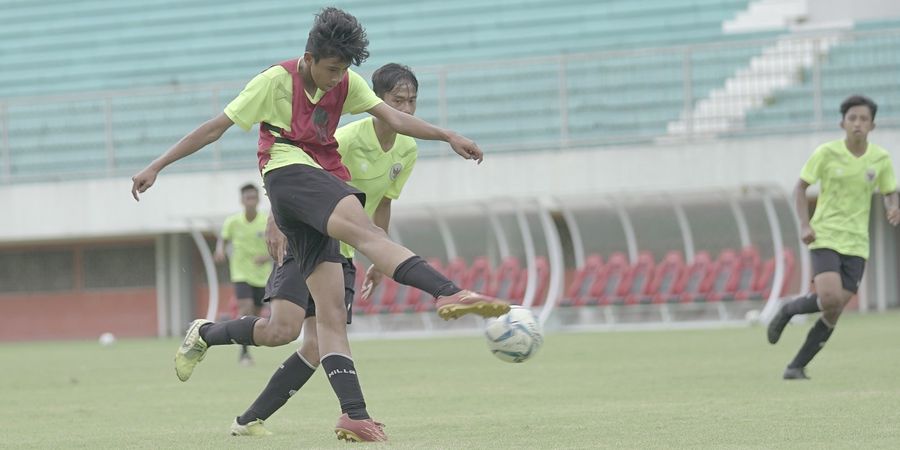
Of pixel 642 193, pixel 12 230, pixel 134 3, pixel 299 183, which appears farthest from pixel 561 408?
pixel 134 3

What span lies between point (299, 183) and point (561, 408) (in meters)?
3.00

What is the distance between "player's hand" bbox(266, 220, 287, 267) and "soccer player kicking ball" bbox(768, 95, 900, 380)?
14.6 ft

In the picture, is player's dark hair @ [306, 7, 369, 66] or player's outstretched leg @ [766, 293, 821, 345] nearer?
player's dark hair @ [306, 7, 369, 66]

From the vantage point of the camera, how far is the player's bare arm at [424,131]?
6434 mm

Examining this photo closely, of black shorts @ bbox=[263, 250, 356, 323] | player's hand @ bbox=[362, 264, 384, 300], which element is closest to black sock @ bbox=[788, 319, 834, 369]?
player's hand @ bbox=[362, 264, 384, 300]

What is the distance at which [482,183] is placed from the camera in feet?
76.0

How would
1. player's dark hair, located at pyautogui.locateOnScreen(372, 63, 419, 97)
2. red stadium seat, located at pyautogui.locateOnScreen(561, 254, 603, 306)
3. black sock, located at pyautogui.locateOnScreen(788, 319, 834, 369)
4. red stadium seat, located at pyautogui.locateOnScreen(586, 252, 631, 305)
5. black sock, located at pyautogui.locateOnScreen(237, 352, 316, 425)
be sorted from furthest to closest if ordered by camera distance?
1. red stadium seat, located at pyautogui.locateOnScreen(561, 254, 603, 306)
2. red stadium seat, located at pyautogui.locateOnScreen(586, 252, 631, 305)
3. black sock, located at pyautogui.locateOnScreen(788, 319, 834, 369)
4. player's dark hair, located at pyautogui.locateOnScreen(372, 63, 419, 97)
5. black sock, located at pyautogui.locateOnScreen(237, 352, 316, 425)

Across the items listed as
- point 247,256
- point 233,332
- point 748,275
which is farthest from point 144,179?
point 748,275

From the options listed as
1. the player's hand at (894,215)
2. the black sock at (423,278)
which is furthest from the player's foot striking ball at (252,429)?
the player's hand at (894,215)

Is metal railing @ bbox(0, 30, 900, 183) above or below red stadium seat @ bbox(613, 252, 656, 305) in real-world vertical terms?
above

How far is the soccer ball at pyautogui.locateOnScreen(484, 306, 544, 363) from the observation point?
6805mm

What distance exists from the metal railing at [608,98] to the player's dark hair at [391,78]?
14759mm

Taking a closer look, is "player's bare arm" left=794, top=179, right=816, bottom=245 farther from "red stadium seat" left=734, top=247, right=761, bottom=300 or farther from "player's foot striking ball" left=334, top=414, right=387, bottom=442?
"red stadium seat" left=734, top=247, right=761, bottom=300

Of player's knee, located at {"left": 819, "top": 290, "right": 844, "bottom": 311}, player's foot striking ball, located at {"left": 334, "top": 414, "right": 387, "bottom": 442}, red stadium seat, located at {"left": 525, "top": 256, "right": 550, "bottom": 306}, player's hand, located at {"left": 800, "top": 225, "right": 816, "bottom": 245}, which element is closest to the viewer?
player's foot striking ball, located at {"left": 334, "top": 414, "right": 387, "bottom": 442}
